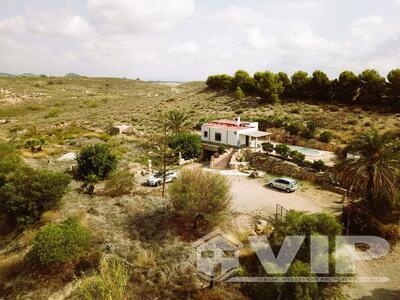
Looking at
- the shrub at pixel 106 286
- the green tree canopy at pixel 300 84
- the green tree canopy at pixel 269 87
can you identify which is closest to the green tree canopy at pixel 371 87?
the green tree canopy at pixel 300 84

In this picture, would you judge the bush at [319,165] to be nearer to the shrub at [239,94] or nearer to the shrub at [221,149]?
the shrub at [221,149]

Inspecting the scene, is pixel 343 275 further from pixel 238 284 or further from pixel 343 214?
pixel 343 214

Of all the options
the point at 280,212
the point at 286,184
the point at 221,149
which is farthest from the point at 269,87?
the point at 280,212

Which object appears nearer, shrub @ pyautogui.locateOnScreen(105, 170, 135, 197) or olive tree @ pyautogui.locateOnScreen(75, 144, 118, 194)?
shrub @ pyautogui.locateOnScreen(105, 170, 135, 197)

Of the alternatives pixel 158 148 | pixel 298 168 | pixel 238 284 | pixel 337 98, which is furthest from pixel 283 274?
pixel 337 98

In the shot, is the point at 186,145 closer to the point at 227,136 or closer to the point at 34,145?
the point at 227,136

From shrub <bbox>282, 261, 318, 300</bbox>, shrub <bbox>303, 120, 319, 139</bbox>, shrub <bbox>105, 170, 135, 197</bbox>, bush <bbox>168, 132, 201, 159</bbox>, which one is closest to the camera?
shrub <bbox>282, 261, 318, 300</bbox>

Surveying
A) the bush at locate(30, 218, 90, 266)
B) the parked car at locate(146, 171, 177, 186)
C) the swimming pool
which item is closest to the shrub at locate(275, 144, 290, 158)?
the swimming pool

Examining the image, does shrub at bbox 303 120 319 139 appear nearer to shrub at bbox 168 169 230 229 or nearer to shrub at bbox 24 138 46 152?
shrub at bbox 168 169 230 229
